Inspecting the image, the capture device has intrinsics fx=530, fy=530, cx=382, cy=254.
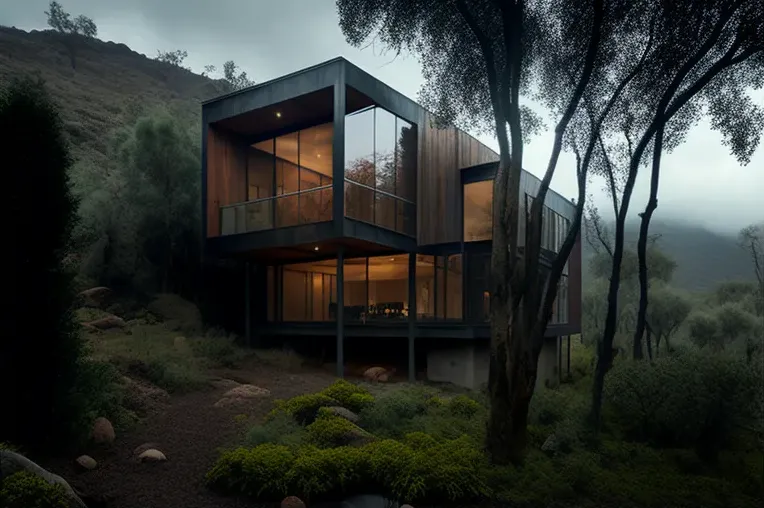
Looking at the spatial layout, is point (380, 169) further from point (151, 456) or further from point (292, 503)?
point (292, 503)

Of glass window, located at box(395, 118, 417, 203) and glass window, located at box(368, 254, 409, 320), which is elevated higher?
glass window, located at box(395, 118, 417, 203)

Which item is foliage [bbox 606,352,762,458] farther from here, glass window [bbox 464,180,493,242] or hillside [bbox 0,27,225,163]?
hillside [bbox 0,27,225,163]

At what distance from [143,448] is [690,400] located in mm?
8157

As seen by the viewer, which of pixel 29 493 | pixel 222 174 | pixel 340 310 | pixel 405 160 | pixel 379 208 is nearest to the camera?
pixel 29 493

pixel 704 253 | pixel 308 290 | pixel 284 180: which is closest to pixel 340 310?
pixel 308 290

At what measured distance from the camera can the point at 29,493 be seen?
15.3ft

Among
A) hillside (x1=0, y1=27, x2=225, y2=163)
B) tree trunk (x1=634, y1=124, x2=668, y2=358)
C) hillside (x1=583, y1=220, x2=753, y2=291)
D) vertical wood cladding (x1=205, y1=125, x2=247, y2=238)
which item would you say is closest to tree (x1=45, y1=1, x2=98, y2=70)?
hillside (x1=0, y1=27, x2=225, y2=163)

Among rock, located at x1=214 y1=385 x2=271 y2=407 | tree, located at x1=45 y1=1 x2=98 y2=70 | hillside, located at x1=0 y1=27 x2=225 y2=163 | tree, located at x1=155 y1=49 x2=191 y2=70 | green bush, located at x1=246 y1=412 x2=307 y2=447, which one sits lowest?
green bush, located at x1=246 y1=412 x2=307 y2=447

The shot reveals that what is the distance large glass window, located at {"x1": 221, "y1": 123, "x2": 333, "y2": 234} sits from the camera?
1391 cm

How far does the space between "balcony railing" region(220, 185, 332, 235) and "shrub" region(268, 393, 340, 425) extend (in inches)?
210

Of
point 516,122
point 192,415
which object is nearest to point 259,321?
point 192,415

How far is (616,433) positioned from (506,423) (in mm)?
3455

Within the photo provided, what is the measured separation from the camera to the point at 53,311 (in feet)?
21.5

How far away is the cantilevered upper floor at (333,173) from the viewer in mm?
13160
